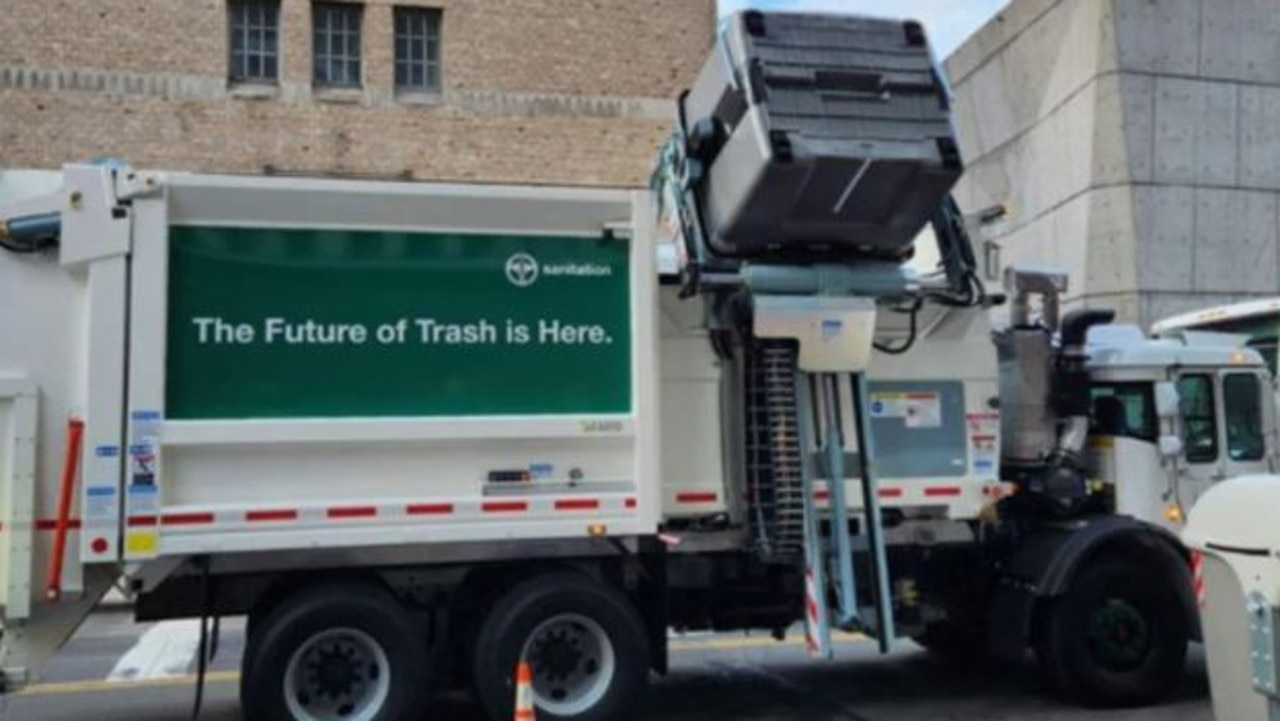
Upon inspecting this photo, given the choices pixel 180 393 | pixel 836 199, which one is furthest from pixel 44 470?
pixel 836 199

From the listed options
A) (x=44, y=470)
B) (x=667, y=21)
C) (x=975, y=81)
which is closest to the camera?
(x=44, y=470)

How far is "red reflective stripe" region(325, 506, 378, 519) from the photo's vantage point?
21.6ft

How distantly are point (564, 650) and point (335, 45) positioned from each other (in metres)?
14.1

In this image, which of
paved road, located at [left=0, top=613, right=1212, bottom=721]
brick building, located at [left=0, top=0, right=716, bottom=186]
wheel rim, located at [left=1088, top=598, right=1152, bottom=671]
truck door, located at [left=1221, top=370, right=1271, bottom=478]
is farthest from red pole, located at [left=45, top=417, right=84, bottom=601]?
brick building, located at [left=0, top=0, right=716, bottom=186]

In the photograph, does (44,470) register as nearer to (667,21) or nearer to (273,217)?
(273,217)

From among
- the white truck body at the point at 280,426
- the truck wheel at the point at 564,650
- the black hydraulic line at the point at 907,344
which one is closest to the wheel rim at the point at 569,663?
the truck wheel at the point at 564,650

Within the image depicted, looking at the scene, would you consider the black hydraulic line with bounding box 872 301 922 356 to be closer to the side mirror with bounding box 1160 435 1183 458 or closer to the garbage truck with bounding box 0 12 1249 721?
the garbage truck with bounding box 0 12 1249 721

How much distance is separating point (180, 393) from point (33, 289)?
88 centimetres

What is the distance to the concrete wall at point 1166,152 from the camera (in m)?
16.6

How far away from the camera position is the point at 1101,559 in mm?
7957

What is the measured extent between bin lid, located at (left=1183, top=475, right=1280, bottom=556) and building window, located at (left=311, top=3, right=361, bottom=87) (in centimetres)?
1571

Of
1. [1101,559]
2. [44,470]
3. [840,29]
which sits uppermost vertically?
[840,29]

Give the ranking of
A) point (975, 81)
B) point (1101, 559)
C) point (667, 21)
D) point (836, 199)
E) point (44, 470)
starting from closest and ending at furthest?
point (44, 470), point (836, 199), point (1101, 559), point (667, 21), point (975, 81)

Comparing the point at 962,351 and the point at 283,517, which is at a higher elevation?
the point at 962,351
